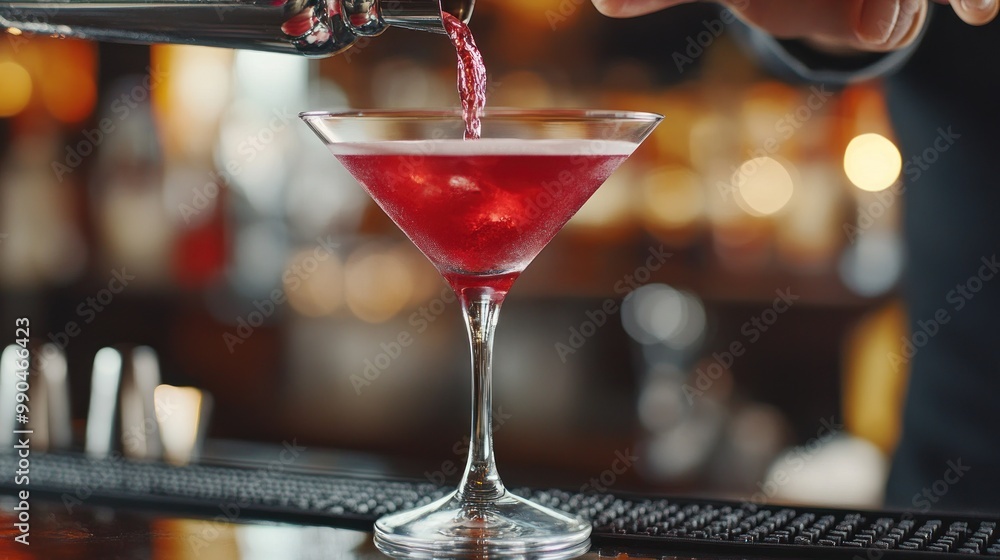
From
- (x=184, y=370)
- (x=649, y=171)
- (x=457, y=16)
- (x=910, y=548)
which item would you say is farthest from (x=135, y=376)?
(x=910, y=548)

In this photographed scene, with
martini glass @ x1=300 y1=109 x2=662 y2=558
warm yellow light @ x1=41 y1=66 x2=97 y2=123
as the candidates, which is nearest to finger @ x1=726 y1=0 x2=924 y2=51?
martini glass @ x1=300 y1=109 x2=662 y2=558

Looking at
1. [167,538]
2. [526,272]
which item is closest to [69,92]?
[526,272]

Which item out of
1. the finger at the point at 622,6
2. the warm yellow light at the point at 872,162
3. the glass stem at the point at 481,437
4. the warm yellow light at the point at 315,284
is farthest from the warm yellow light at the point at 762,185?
the glass stem at the point at 481,437

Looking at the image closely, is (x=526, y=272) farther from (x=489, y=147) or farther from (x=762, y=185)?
(x=489, y=147)

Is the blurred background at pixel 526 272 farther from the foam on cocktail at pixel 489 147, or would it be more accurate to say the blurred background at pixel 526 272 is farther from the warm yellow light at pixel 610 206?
the foam on cocktail at pixel 489 147

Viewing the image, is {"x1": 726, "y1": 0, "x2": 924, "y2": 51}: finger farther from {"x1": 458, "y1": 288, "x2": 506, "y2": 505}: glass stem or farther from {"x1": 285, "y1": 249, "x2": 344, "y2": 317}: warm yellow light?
{"x1": 285, "y1": 249, "x2": 344, "y2": 317}: warm yellow light

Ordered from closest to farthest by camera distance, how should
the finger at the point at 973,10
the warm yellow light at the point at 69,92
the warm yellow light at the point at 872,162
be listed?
the finger at the point at 973,10
the warm yellow light at the point at 872,162
the warm yellow light at the point at 69,92

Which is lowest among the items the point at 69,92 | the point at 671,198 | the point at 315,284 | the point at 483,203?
the point at 315,284

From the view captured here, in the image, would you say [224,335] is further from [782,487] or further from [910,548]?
[910,548]

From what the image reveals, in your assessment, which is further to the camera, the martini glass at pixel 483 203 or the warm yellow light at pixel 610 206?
the warm yellow light at pixel 610 206
